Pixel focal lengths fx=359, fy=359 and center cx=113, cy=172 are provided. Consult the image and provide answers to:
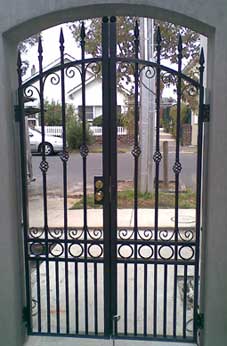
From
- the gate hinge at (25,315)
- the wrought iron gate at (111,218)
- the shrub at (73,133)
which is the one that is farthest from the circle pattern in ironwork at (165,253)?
the shrub at (73,133)

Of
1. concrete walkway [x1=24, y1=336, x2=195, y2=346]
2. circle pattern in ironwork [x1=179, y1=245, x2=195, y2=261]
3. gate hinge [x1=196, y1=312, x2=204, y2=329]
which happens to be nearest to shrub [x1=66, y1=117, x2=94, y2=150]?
circle pattern in ironwork [x1=179, y1=245, x2=195, y2=261]

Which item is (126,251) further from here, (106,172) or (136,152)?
(136,152)

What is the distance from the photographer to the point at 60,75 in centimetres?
280

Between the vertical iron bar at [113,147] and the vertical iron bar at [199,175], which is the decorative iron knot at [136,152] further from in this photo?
the vertical iron bar at [199,175]

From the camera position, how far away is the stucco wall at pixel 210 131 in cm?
246

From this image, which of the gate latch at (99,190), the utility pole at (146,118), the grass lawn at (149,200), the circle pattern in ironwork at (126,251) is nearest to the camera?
the gate latch at (99,190)

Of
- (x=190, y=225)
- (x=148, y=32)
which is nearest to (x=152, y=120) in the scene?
(x=148, y=32)

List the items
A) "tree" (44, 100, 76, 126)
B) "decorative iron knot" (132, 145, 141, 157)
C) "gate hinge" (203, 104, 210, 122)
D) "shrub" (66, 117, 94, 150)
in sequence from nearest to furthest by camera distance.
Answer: "gate hinge" (203, 104, 210, 122)
"decorative iron knot" (132, 145, 141, 157)
"tree" (44, 100, 76, 126)
"shrub" (66, 117, 94, 150)

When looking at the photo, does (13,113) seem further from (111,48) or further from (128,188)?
(128,188)

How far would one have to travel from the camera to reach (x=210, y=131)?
265cm

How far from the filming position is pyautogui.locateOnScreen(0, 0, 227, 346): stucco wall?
2455 millimetres

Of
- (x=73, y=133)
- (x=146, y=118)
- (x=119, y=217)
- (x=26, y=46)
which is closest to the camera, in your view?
(x=73, y=133)

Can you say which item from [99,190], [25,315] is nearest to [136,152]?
[99,190]

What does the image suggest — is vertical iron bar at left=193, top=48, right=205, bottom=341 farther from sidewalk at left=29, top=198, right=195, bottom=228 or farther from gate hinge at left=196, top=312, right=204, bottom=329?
sidewalk at left=29, top=198, right=195, bottom=228
